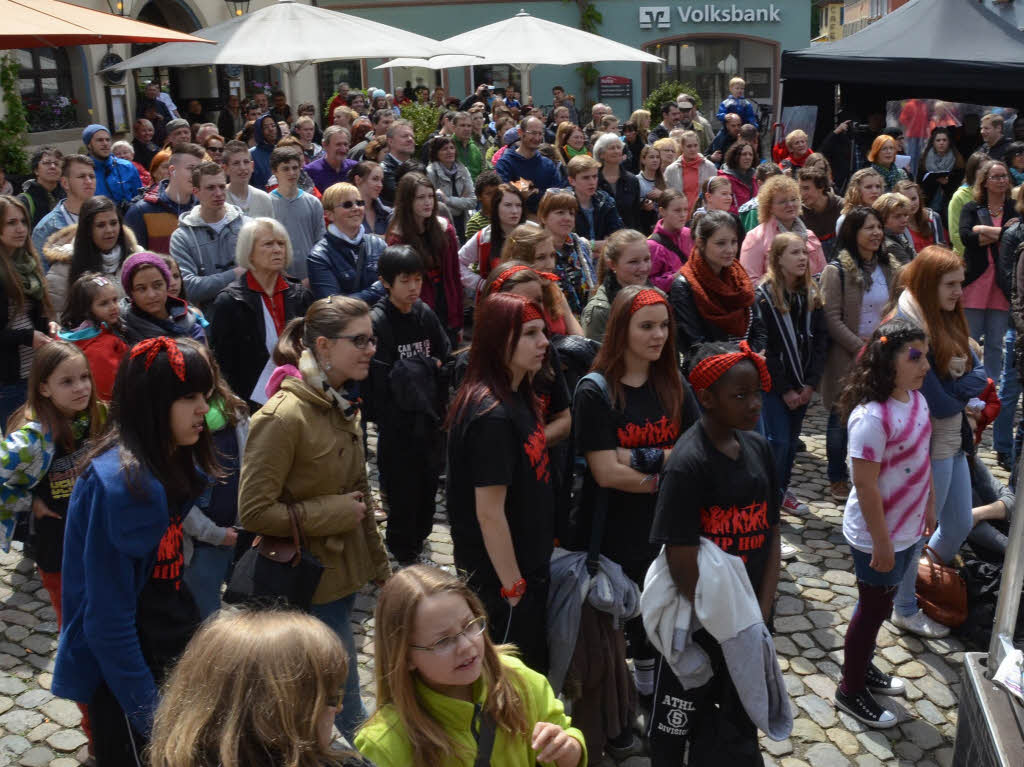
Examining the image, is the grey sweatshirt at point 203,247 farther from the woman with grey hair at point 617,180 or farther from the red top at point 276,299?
the woman with grey hair at point 617,180

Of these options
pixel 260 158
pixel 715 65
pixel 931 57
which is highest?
pixel 715 65

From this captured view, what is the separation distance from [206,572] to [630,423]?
5.63 feet

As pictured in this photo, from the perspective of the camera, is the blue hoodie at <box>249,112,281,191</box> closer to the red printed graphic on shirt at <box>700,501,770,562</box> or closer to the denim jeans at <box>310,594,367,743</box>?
the denim jeans at <box>310,594,367,743</box>

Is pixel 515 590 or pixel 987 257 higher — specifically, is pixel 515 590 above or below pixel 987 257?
below

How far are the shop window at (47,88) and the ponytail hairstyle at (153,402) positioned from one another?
1388 cm

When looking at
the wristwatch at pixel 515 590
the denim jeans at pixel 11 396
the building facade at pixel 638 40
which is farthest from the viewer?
the building facade at pixel 638 40

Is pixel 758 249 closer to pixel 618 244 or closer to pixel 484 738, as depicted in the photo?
pixel 618 244

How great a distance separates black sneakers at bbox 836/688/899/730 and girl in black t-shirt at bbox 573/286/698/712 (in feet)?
3.59

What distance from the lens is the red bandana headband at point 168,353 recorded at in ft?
9.21

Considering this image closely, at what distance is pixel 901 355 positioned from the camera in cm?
400

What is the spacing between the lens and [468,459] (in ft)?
11.4

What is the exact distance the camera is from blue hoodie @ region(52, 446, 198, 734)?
266 cm

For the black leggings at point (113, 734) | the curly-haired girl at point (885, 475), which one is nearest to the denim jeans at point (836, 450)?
the curly-haired girl at point (885, 475)

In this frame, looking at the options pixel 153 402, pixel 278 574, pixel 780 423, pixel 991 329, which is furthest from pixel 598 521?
pixel 991 329
